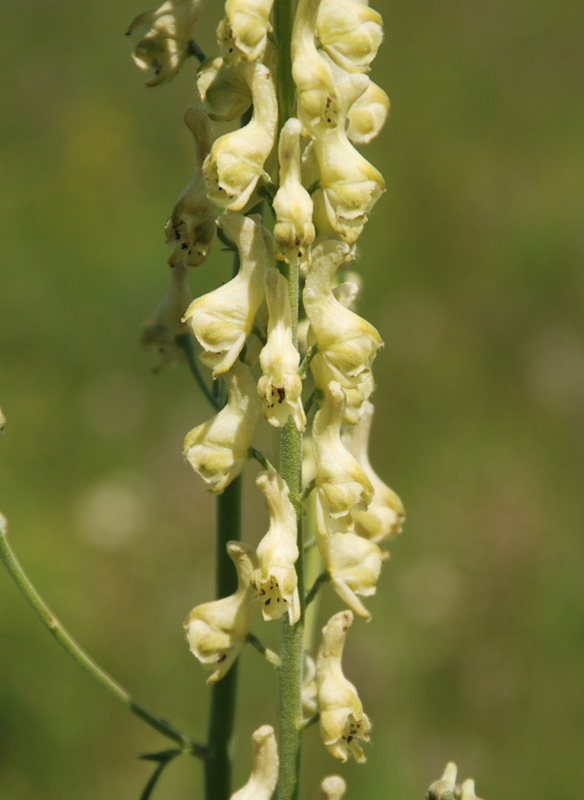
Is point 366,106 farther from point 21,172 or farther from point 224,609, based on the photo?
point 21,172

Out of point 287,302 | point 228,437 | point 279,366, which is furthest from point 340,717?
point 287,302

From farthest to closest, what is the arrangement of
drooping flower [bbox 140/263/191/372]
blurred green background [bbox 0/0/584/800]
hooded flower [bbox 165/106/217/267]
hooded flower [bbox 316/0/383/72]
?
blurred green background [bbox 0/0/584/800], drooping flower [bbox 140/263/191/372], hooded flower [bbox 165/106/217/267], hooded flower [bbox 316/0/383/72]

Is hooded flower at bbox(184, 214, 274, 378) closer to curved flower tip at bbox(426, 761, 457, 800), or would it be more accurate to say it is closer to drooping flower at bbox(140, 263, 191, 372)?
drooping flower at bbox(140, 263, 191, 372)

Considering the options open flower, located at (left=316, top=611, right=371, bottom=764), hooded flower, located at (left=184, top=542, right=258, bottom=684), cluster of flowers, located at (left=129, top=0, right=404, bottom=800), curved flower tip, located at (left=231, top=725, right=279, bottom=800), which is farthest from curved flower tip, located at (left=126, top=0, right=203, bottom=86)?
curved flower tip, located at (left=231, top=725, right=279, bottom=800)

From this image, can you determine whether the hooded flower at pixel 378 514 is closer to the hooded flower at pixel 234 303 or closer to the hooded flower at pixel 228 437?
the hooded flower at pixel 228 437

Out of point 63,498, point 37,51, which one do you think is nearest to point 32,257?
point 63,498
